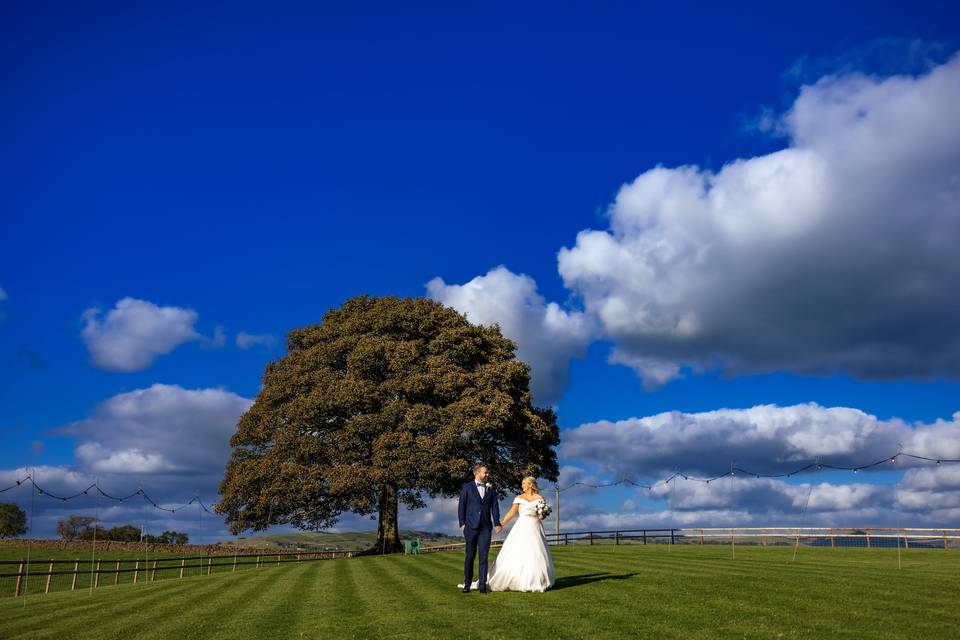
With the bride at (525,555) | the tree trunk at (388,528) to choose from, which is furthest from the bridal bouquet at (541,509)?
the tree trunk at (388,528)

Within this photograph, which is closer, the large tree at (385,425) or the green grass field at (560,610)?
the green grass field at (560,610)

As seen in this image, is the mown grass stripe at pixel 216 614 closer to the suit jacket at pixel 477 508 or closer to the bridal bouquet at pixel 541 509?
the suit jacket at pixel 477 508

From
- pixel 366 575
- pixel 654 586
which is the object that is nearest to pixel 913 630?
pixel 654 586

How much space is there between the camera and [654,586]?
1545cm

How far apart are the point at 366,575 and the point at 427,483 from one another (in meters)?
16.7

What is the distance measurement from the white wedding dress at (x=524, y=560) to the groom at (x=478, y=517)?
0.45 m

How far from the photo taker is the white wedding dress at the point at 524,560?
49.6 ft

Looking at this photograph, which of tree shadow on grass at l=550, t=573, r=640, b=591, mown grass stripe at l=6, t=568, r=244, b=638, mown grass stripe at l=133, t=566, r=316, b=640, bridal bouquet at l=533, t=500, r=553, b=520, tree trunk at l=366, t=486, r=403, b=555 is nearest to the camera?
mown grass stripe at l=133, t=566, r=316, b=640

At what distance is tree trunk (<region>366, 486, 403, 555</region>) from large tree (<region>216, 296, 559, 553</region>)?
2.6 inches

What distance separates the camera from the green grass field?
10500 millimetres

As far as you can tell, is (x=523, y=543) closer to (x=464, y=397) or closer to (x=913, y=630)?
(x=913, y=630)

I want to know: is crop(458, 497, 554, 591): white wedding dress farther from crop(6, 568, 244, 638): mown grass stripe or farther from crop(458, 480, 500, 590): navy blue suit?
crop(6, 568, 244, 638): mown grass stripe

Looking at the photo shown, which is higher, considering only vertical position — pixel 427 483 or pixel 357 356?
pixel 357 356

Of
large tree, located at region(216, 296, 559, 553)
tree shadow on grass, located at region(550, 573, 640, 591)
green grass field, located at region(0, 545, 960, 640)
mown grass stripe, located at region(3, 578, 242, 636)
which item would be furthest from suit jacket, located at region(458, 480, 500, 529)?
large tree, located at region(216, 296, 559, 553)
